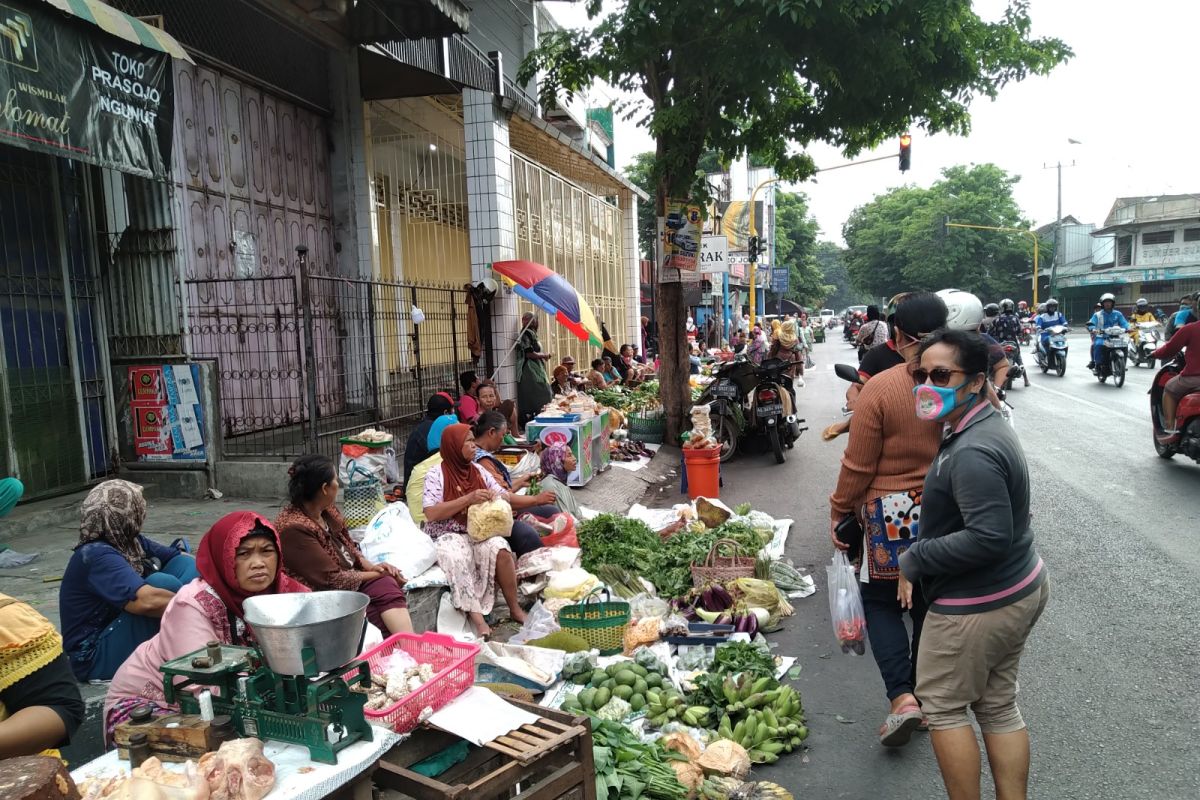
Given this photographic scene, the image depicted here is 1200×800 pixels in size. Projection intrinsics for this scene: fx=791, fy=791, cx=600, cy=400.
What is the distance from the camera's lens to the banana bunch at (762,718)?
3.56 meters

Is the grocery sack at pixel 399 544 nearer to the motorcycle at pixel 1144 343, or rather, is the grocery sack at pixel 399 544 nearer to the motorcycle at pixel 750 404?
the motorcycle at pixel 750 404

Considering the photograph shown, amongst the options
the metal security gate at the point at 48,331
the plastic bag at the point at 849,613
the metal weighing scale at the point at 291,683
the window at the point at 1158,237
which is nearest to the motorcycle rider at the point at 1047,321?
the plastic bag at the point at 849,613

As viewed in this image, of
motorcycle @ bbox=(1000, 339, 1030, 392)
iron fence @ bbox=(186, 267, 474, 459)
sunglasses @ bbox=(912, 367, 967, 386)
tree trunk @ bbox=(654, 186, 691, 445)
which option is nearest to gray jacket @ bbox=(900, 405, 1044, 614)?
sunglasses @ bbox=(912, 367, 967, 386)

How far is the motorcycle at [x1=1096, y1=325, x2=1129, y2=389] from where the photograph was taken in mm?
16078

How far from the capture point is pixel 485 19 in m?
16.6

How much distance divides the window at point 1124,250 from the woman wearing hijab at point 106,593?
51313 mm

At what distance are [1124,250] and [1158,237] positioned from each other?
6.31ft

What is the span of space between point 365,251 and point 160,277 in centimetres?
368

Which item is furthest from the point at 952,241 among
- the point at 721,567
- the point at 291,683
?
the point at 291,683

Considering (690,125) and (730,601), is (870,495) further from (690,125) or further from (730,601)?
(690,125)

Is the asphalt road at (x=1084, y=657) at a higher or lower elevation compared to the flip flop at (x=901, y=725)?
lower

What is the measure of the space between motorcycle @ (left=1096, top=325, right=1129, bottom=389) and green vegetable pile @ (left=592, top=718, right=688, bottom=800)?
16.4 meters

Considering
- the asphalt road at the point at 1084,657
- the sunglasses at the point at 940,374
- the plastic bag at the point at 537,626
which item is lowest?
the asphalt road at the point at 1084,657

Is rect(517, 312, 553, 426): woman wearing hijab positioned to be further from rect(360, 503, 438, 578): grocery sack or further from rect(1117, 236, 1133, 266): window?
rect(1117, 236, 1133, 266): window
